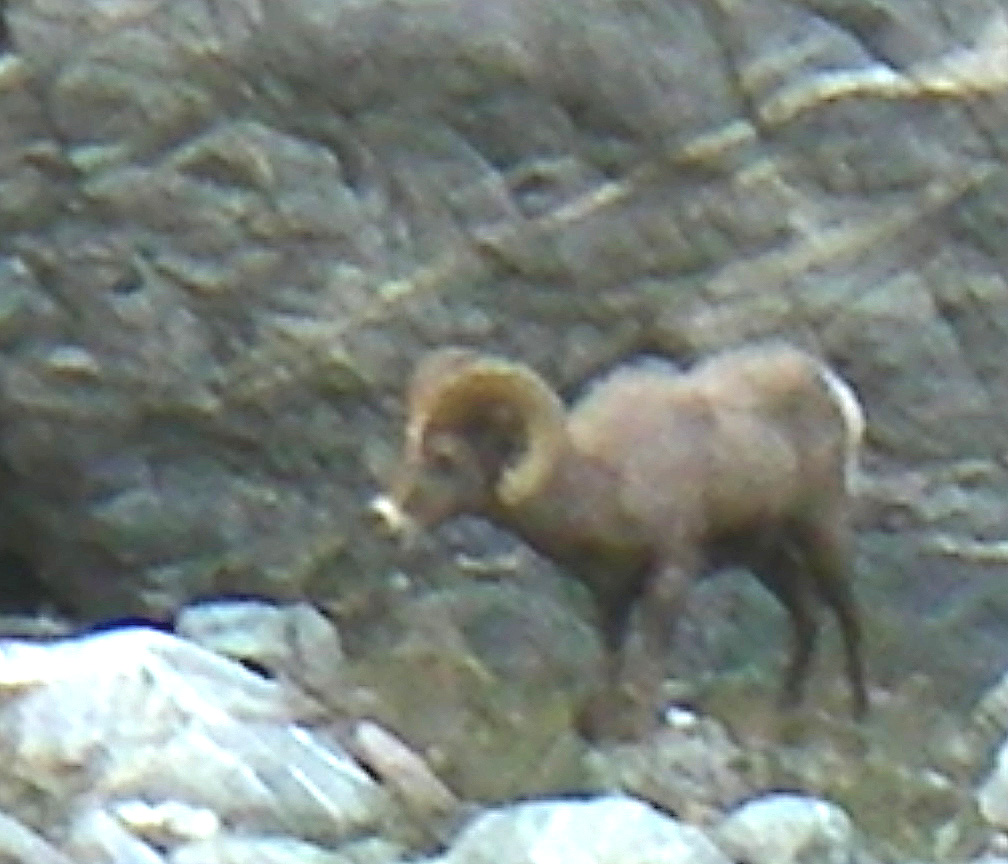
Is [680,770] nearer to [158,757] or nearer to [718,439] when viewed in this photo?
[718,439]

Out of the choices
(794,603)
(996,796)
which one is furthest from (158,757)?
(996,796)

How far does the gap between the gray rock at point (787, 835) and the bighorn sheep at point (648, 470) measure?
0.66 m

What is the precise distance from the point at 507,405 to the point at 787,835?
109 cm

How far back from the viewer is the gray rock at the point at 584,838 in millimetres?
7762

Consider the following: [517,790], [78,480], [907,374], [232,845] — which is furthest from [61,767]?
[907,374]

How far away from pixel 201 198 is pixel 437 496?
1.29 meters

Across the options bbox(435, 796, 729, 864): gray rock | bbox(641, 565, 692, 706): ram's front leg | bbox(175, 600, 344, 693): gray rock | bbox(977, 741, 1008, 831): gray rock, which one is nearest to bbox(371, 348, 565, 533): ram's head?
bbox(641, 565, 692, 706): ram's front leg

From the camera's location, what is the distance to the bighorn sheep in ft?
27.9

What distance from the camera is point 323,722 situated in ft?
28.1

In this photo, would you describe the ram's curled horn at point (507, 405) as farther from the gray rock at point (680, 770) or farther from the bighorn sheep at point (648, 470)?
the gray rock at point (680, 770)

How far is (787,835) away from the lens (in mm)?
8070

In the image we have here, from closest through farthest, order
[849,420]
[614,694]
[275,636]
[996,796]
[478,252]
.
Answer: [996,796] → [614,694] → [849,420] → [275,636] → [478,252]

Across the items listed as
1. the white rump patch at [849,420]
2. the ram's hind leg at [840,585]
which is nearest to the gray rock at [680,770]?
the ram's hind leg at [840,585]

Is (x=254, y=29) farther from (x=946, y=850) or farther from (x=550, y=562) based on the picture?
(x=946, y=850)
